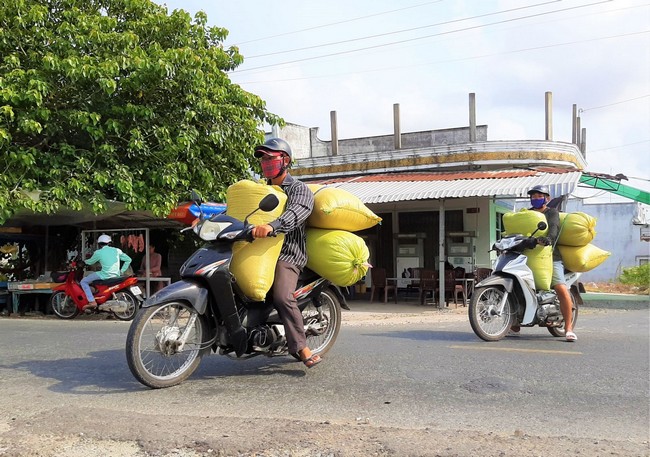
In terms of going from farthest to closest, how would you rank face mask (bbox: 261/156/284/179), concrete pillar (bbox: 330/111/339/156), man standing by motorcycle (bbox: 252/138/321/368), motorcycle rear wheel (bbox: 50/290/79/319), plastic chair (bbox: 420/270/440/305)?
1. concrete pillar (bbox: 330/111/339/156)
2. plastic chair (bbox: 420/270/440/305)
3. motorcycle rear wheel (bbox: 50/290/79/319)
4. face mask (bbox: 261/156/284/179)
5. man standing by motorcycle (bbox: 252/138/321/368)

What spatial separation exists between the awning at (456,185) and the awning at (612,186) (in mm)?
2981

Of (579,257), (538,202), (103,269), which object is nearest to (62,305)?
(103,269)

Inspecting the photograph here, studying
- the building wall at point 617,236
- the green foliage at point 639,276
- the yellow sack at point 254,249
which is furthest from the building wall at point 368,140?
the building wall at point 617,236

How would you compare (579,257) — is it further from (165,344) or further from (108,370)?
(108,370)

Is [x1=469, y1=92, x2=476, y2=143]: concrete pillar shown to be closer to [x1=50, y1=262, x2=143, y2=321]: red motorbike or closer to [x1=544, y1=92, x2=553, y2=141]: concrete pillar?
[x1=544, y1=92, x2=553, y2=141]: concrete pillar

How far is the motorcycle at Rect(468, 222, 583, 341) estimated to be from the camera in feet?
23.0

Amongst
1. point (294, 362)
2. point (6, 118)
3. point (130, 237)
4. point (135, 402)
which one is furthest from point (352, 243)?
point (130, 237)

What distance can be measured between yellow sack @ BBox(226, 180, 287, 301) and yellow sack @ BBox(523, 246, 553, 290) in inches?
143

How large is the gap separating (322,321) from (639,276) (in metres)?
17.2

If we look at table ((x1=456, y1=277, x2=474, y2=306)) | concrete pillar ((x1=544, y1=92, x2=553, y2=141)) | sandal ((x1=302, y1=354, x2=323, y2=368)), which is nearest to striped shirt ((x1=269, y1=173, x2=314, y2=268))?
sandal ((x1=302, y1=354, x2=323, y2=368))

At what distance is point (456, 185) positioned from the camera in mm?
13773

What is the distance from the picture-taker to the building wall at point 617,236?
122ft

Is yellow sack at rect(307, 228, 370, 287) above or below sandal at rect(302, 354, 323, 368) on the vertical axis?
above

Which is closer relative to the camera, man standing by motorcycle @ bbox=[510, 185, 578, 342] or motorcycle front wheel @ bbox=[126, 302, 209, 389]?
motorcycle front wheel @ bbox=[126, 302, 209, 389]
